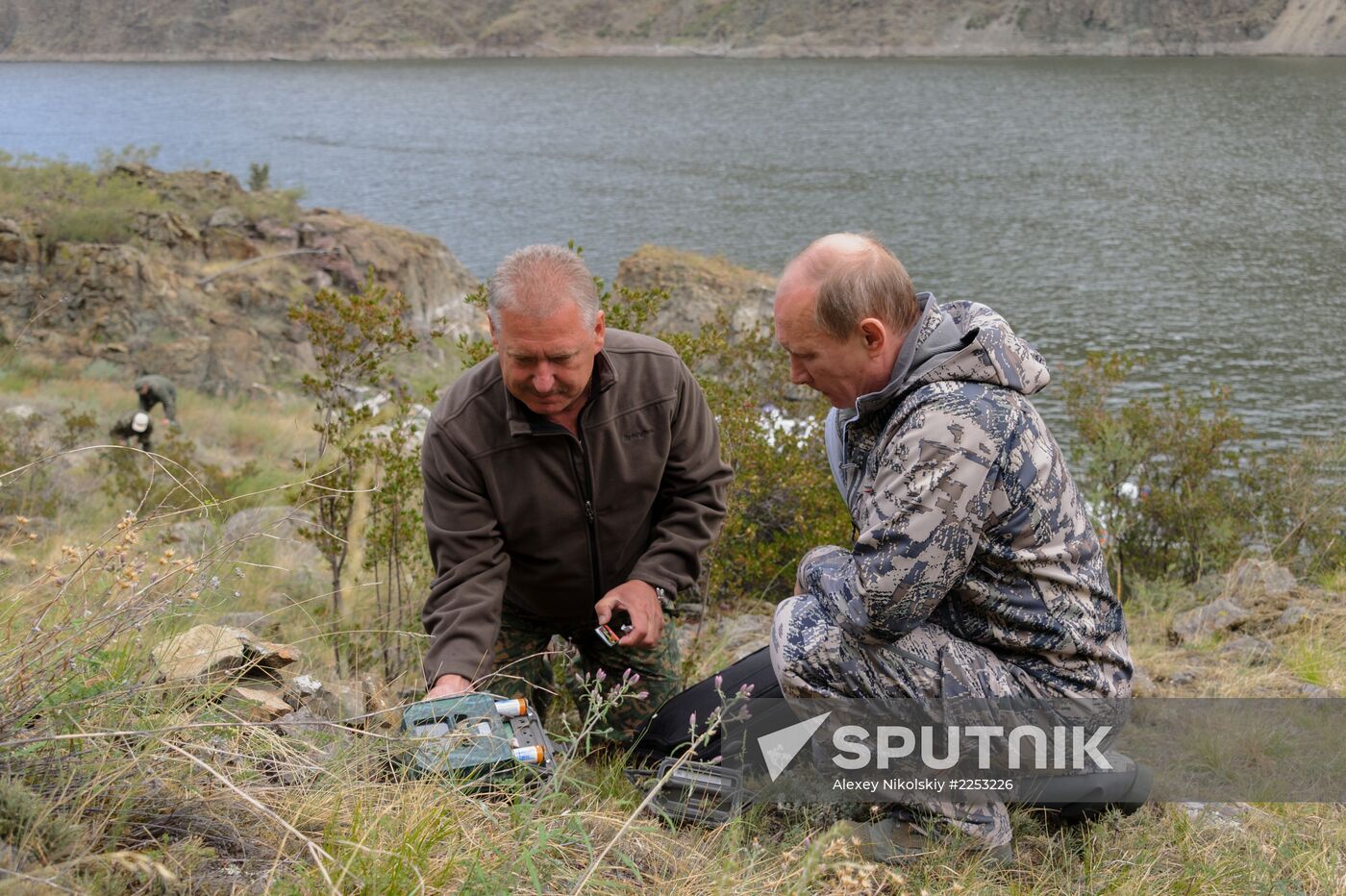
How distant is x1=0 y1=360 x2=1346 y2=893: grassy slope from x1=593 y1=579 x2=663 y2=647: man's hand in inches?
15.1

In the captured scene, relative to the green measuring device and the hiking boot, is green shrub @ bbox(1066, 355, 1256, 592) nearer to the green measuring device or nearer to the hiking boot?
the hiking boot

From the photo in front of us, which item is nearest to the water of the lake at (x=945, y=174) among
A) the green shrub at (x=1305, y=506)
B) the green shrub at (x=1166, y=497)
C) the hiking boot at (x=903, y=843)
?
the green shrub at (x=1305, y=506)

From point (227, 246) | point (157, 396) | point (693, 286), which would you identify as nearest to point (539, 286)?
point (157, 396)

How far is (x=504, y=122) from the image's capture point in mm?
50094

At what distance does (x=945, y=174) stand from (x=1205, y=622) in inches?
1138

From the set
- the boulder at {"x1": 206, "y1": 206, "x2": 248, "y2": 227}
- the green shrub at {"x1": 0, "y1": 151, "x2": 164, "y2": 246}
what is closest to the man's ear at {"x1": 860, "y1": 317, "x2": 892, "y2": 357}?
the green shrub at {"x1": 0, "y1": 151, "x2": 164, "y2": 246}

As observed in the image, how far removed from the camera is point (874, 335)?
2715 millimetres

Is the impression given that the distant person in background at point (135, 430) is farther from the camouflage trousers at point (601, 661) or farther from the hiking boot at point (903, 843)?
the hiking boot at point (903, 843)

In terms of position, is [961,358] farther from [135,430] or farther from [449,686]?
[135,430]

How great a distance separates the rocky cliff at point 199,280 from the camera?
14391 mm

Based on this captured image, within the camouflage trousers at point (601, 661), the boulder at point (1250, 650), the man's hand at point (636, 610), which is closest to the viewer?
the man's hand at point (636, 610)

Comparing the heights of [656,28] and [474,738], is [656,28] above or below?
above

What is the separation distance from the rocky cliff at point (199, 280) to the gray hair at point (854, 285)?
10.1 m

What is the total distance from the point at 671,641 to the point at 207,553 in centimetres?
159
